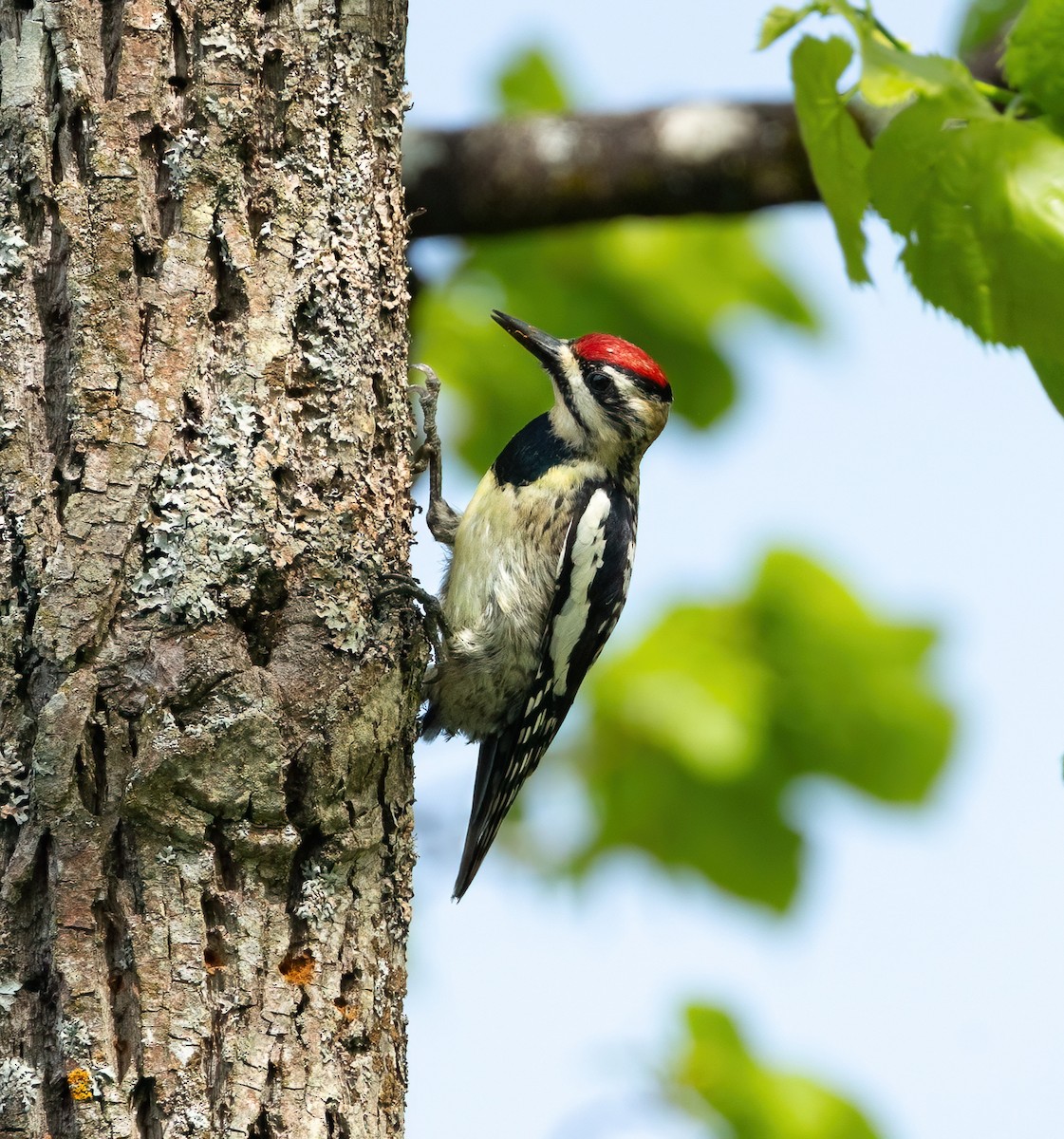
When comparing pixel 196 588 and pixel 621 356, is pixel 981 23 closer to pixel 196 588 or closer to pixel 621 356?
pixel 621 356

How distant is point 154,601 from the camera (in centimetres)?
208

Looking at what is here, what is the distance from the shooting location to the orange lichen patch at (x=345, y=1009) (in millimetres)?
2125

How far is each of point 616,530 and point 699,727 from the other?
0.84 meters

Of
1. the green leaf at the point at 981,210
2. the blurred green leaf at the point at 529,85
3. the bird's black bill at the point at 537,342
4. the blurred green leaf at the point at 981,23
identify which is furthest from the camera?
the blurred green leaf at the point at 529,85

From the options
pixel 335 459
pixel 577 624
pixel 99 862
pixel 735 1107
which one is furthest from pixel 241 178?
pixel 735 1107

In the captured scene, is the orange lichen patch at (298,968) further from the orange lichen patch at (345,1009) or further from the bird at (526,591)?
the bird at (526,591)

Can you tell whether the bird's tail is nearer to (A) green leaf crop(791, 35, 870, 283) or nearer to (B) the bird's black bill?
(B) the bird's black bill

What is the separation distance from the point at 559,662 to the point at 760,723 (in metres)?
0.97

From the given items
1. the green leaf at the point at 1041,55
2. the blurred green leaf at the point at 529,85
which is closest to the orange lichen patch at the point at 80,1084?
the green leaf at the point at 1041,55

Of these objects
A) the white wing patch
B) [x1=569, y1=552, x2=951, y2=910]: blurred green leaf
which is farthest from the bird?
[x1=569, y1=552, x2=951, y2=910]: blurred green leaf

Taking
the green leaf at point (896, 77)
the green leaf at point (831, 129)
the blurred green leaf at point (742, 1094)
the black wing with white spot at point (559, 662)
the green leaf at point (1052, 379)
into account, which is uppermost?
the green leaf at point (896, 77)

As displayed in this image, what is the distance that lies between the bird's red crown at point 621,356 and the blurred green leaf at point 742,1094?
6.14 feet

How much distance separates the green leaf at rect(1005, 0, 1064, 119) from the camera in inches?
69.4

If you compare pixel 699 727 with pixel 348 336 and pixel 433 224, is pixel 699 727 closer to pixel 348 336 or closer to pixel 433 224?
pixel 433 224
